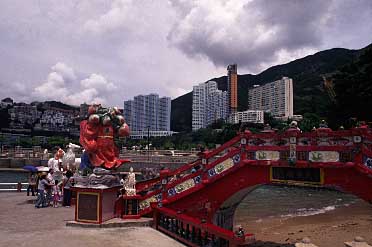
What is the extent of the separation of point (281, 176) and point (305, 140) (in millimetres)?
1188

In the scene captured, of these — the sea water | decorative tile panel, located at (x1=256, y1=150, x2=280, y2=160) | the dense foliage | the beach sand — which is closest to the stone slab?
decorative tile panel, located at (x1=256, y1=150, x2=280, y2=160)

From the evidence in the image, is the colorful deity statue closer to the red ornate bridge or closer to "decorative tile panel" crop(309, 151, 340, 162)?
the red ornate bridge

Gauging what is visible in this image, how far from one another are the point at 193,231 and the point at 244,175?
2.34m

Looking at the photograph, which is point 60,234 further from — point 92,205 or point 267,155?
point 267,155

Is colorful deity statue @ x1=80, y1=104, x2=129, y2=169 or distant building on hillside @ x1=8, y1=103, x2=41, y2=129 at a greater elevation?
distant building on hillside @ x1=8, y1=103, x2=41, y2=129

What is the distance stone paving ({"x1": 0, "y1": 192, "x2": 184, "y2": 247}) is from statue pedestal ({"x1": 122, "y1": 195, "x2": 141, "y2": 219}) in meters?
1.06

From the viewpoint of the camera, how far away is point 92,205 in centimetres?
1072

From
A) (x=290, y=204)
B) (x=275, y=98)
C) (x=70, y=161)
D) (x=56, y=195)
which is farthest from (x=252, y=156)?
(x=275, y=98)

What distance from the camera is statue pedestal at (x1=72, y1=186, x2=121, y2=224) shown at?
10.6m

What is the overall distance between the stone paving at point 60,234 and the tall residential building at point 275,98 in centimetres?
11703

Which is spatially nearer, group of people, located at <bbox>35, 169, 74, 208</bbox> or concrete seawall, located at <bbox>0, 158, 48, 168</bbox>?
group of people, located at <bbox>35, 169, 74, 208</bbox>

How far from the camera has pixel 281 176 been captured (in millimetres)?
9953

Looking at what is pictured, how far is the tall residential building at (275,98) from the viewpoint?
130750 millimetres

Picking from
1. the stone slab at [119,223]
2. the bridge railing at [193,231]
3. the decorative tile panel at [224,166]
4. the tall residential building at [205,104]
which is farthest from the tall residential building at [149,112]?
the bridge railing at [193,231]
